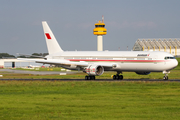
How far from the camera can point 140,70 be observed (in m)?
46.6

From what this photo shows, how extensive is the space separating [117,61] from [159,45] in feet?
475

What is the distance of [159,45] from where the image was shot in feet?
614

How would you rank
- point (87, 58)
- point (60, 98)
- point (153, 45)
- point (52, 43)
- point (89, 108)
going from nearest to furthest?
point (89, 108)
point (60, 98)
point (87, 58)
point (52, 43)
point (153, 45)

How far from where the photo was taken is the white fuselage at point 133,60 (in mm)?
44594

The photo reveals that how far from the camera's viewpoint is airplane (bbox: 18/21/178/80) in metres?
44.8

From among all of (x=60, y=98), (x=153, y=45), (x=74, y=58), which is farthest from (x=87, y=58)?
(x=153, y=45)

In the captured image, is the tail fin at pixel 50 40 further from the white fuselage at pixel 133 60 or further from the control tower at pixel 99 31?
the control tower at pixel 99 31

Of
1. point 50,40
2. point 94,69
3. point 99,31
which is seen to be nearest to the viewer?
point 94,69

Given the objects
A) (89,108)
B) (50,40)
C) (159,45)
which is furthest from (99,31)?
(89,108)

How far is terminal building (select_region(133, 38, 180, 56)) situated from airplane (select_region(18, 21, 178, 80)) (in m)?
138

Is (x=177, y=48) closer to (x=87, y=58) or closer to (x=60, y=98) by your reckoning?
(x=87, y=58)

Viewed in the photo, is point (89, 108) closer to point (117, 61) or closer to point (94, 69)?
point (94, 69)

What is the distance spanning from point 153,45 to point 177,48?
15476 mm

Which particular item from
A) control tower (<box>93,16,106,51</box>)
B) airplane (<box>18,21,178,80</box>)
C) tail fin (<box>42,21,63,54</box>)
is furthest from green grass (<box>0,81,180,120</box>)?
control tower (<box>93,16,106,51</box>)
